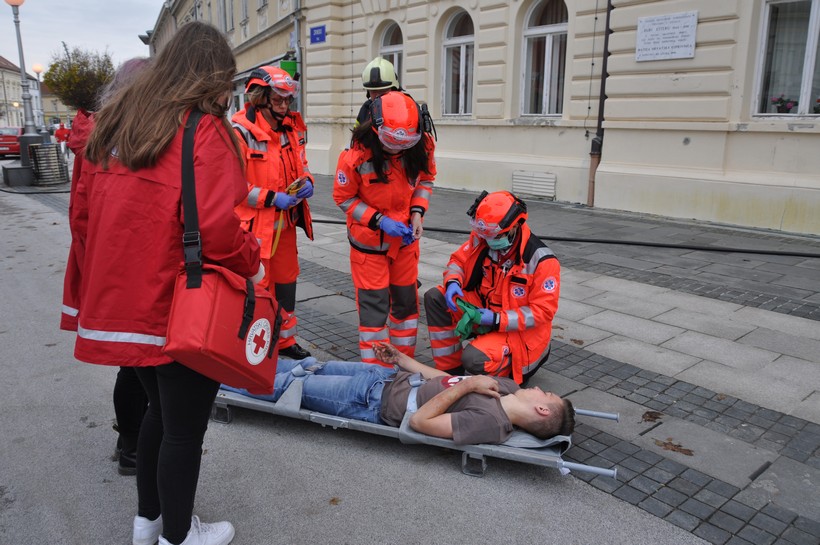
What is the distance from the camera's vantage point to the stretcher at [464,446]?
2.99 meters

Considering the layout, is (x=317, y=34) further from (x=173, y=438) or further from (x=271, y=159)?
(x=173, y=438)

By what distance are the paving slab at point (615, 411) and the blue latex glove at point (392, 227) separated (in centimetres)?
143

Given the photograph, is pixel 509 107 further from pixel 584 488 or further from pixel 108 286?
pixel 108 286

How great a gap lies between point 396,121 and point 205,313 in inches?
84.4

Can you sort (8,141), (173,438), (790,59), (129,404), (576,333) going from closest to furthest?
(173,438) < (129,404) < (576,333) < (790,59) < (8,141)

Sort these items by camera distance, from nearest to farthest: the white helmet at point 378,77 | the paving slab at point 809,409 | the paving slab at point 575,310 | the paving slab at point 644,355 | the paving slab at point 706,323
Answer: the paving slab at point 809,409 < the paving slab at point 644,355 < the paving slab at point 706,323 < the white helmet at point 378,77 < the paving slab at point 575,310

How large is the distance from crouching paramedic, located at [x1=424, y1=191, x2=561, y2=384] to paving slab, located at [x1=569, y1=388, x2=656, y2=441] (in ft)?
1.13

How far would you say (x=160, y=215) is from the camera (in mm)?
2066

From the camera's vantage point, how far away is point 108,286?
2.12m

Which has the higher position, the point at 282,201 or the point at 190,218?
the point at 190,218

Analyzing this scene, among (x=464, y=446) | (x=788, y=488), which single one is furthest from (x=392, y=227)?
(x=788, y=488)

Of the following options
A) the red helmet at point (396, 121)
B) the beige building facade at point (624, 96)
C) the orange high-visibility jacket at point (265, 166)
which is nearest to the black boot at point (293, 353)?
the orange high-visibility jacket at point (265, 166)

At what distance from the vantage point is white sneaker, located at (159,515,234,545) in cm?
→ 249

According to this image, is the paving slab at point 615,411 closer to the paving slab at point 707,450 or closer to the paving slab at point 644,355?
the paving slab at point 707,450
